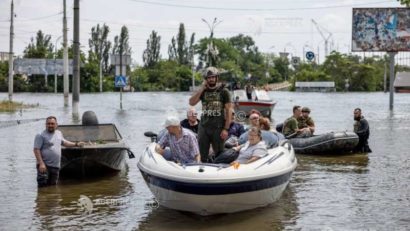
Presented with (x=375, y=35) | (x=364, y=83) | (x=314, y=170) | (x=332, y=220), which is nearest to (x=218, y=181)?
(x=332, y=220)

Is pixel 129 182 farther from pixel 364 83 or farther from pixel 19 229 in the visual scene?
pixel 364 83

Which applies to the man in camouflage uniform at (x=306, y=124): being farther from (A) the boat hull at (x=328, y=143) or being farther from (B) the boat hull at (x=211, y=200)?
(B) the boat hull at (x=211, y=200)

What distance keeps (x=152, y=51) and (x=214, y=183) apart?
164 metres

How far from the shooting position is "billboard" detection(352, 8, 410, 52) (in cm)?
4659

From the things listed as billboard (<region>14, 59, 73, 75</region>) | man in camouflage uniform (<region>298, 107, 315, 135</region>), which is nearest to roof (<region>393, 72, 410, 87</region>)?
billboard (<region>14, 59, 73, 75</region>)

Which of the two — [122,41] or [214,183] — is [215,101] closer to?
[214,183]

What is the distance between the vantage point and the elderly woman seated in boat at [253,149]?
1055cm

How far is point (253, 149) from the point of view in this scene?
1067 cm

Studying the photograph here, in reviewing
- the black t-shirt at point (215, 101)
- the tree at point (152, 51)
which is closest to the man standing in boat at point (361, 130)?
the black t-shirt at point (215, 101)

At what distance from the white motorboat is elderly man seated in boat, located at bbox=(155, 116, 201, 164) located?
0.30 meters

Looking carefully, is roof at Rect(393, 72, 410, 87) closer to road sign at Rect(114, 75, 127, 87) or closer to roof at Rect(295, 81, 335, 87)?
roof at Rect(295, 81, 335, 87)

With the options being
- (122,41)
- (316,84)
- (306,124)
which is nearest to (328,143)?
(306,124)

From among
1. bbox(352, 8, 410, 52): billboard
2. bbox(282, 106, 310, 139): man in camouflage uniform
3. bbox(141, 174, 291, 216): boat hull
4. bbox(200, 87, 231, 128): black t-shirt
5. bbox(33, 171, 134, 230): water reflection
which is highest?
bbox(352, 8, 410, 52): billboard

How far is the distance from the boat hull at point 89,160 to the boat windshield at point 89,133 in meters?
0.53
